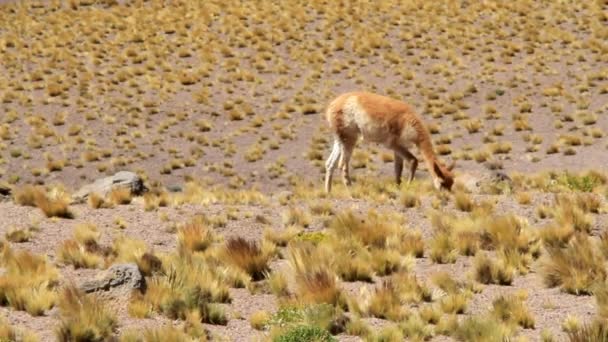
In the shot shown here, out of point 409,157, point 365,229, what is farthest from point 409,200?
point 365,229

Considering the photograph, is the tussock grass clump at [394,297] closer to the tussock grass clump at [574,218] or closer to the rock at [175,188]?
the tussock grass clump at [574,218]

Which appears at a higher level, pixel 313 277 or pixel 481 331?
pixel 481 331

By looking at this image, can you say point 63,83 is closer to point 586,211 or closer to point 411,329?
point 586,211

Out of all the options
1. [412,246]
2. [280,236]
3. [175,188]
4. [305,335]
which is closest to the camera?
[305,335]

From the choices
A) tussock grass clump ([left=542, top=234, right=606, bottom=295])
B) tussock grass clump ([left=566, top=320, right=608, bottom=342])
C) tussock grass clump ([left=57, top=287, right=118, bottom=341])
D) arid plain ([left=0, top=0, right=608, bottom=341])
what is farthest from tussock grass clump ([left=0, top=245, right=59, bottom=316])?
tussock grass clump ([left=542, top=234, right=606, bottom=295])

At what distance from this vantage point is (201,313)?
7.41m

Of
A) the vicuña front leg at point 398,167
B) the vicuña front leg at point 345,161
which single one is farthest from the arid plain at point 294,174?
the vicuña front leg at point 398,167

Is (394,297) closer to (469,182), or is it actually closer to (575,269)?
(575,269)

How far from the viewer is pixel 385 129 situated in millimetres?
14266

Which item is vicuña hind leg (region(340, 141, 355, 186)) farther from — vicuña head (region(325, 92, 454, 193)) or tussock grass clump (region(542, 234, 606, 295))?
tussock grass clump (region(542, 234, 606, 295))

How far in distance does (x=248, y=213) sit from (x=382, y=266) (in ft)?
12.3

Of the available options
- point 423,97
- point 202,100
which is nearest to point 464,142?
point 423,97

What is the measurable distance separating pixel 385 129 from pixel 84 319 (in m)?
8.46

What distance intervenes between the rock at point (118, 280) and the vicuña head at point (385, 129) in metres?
6.97
